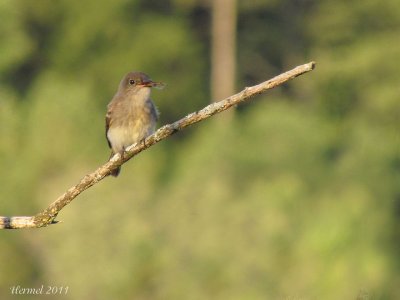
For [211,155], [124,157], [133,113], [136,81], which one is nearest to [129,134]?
[133,113]

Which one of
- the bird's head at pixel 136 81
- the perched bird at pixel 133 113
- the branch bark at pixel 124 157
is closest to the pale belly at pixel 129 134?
the perched bird at pixel 133 113

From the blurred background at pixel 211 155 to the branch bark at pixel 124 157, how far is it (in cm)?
229

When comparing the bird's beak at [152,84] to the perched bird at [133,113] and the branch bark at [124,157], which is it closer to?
the perched bird at [133,113]

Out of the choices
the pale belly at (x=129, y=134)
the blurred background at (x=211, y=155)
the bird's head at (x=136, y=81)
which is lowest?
the pale belly at (x=129, y=134)

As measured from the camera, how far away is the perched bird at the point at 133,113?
1577 centimetres

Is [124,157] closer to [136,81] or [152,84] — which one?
[152,84]

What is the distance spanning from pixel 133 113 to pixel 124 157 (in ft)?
8.55

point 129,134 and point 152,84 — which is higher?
point 152,84

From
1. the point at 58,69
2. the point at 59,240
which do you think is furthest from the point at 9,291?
the point at 58,69

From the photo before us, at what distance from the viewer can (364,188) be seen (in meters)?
35.2

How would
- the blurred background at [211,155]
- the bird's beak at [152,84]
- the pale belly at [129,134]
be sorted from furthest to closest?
the blurred background at [211,155], the pale belly at [129,134], the bird's beak at [152,84]

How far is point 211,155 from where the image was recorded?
38844 millimetres

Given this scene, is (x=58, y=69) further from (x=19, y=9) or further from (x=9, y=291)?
(x=9, y=291)

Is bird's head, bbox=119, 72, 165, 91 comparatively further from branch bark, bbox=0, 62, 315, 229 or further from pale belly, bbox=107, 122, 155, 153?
branch bark, bbox=0, 62, 315, 229
